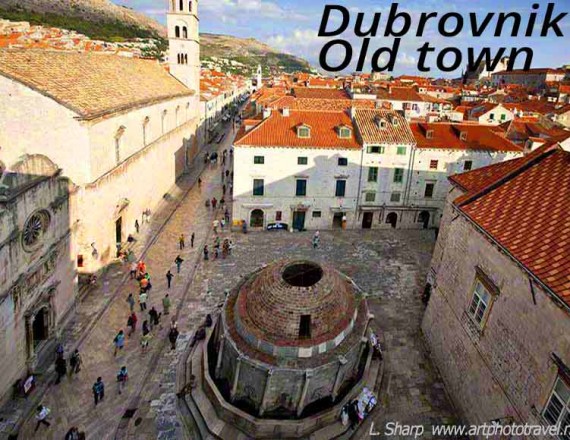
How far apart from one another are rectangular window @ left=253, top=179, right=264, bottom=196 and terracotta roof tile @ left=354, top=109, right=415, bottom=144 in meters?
8.64

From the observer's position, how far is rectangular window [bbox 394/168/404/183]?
3262cm

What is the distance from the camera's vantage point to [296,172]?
3169cm

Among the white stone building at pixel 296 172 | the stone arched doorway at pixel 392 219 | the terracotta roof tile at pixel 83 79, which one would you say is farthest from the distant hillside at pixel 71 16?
the stone arched doorway at pixel 392 219

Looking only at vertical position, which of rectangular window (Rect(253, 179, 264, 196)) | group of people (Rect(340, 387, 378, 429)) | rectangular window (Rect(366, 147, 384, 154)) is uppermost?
rectangular window (Rect(366, 147, 384, 154))

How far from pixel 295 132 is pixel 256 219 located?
25.0 ft

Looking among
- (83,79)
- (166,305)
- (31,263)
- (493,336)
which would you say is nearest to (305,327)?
(493,336)

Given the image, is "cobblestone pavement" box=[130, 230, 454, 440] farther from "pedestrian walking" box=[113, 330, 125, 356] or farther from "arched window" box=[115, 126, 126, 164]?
"arched window" box=[115, 126, 126, 164]

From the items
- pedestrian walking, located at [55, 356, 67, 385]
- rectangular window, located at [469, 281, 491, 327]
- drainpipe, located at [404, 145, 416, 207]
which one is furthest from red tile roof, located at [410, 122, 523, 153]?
pedestrian walking, located at [55, 356, 67, 385]

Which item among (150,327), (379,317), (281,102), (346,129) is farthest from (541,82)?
(150,327)

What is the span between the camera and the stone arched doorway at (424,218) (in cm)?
3459

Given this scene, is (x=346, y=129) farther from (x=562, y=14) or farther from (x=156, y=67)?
(x=156, y=67)

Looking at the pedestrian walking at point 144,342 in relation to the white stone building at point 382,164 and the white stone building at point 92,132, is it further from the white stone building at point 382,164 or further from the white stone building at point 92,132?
the white stone building at point 382,164

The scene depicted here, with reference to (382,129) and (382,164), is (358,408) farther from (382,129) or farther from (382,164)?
(382,129)

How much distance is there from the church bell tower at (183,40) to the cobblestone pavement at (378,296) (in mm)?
28388
